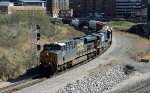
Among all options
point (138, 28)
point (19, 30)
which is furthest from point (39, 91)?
point (138, 28)

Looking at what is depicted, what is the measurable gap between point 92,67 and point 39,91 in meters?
12.2

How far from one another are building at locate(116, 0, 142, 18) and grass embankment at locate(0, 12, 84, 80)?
110 meters

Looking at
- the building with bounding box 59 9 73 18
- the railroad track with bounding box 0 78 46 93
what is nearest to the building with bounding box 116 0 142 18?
the building with bounding box 59 9 73 18

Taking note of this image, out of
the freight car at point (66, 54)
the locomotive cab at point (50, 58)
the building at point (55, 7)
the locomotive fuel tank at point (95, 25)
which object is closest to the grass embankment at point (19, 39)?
the locomotive cab at point (50, 58)

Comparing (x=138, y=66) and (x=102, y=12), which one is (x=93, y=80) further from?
(x=102, y=12)

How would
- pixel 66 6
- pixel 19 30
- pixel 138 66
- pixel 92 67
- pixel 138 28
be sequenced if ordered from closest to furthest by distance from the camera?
1. pixel 92 67
2. pixel 138 66
3. pixel 19 30
4. pixel 138 28
5. pixel 66 6

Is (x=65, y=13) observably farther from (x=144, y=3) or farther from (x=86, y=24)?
(x=86, y=24)

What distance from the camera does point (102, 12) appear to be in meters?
183

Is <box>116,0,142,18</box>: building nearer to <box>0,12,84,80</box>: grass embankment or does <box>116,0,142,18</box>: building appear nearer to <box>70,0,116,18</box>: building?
<box>70,0,116,18</box>: building

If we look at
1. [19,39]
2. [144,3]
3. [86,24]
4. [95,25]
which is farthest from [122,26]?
[19,39]

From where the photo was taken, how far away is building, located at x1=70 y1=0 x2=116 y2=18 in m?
183

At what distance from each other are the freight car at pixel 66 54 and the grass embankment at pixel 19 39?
10.2 ft

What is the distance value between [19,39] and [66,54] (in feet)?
45.8

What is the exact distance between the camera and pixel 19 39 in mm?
51812
